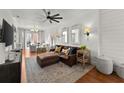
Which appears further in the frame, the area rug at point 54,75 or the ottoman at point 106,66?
the ottoman at point 106,66

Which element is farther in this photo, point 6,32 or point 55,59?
point 55,59

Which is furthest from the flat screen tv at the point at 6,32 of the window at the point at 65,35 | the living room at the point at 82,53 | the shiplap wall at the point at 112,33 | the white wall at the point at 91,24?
the window at the point at 65,35

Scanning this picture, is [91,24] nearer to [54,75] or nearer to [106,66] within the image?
[106,66]

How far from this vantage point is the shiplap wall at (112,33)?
2721 millimetres

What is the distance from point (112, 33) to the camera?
299 cm

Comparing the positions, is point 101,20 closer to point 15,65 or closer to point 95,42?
point 95,42

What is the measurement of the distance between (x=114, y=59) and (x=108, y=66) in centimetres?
49

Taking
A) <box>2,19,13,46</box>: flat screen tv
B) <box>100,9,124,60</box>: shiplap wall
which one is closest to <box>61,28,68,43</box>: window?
<box>100,9,124,60</box>: shiplap wall

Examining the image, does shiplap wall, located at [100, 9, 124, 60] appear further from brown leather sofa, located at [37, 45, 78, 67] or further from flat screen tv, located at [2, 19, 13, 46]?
flat screen tv, located at [2, 19, 13, 46]

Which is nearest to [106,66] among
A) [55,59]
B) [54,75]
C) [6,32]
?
[54,75]

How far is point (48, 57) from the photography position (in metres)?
3.70

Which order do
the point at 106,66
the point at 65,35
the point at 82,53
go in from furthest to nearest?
the point at 65,35
the point at 82,53
the point at 106,66

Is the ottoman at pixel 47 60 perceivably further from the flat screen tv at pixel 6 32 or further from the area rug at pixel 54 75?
the flat screen tv at pixel 6 32

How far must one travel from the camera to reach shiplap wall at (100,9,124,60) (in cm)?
272
